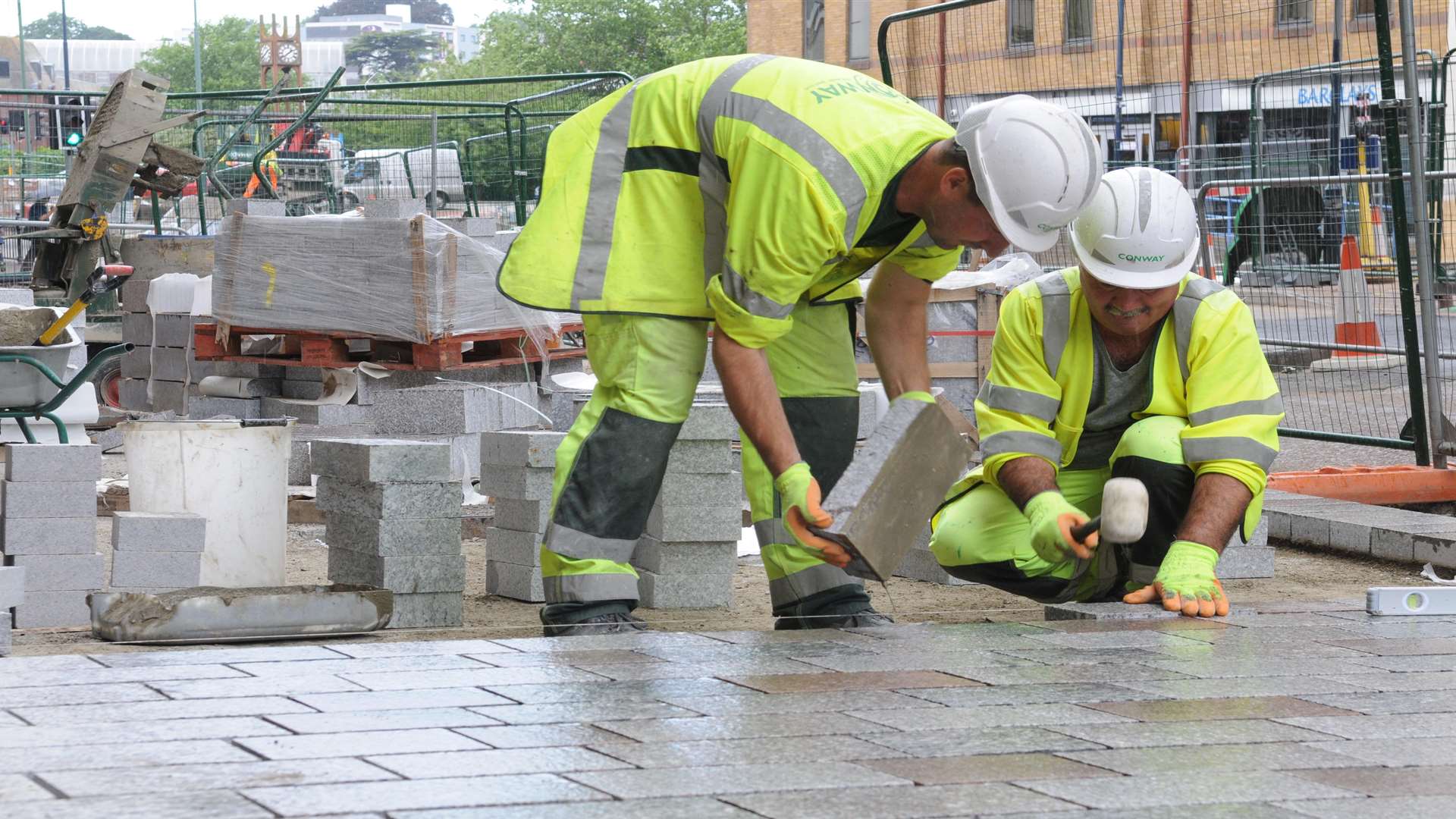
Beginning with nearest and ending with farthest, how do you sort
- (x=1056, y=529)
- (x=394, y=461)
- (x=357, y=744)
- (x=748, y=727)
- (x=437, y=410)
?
(x=357, y=744) < (x=748, y=727) < (x=1056, y=529) < (x=394, y=461) < (x=437, y=410)

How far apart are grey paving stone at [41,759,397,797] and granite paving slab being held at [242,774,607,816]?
0.05 metres

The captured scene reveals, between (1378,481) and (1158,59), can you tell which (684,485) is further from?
(1158,59)

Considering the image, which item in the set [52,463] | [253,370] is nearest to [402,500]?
[52,463]

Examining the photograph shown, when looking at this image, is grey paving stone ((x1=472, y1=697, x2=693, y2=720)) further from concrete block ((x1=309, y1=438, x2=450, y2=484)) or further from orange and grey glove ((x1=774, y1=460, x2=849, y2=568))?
concrete block ((x1=309, y1=438, x2=450, y2=484))

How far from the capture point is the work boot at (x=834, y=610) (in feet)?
14.0

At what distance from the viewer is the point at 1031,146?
141 inches

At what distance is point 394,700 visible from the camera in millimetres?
2885

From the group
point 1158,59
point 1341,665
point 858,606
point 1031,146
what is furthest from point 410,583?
point 1158,59

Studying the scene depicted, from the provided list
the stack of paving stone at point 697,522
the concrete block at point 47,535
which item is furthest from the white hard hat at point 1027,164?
the concrete block at point 47,535

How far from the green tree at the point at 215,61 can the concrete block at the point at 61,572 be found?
93.9 m

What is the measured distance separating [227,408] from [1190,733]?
753 cm

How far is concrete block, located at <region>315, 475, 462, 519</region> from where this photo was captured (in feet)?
17.2

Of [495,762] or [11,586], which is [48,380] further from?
[495,762]

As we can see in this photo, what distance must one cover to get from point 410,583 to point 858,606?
1643 millimetres
